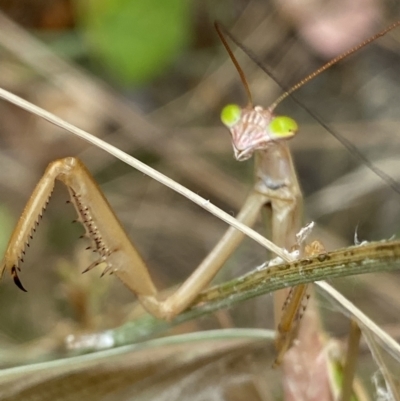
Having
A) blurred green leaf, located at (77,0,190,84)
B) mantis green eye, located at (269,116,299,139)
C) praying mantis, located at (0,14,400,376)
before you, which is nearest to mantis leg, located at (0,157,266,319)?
praying mantis, located at (0,14,400,376)

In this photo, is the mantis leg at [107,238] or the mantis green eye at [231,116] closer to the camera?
the mantis leg at [107,238]

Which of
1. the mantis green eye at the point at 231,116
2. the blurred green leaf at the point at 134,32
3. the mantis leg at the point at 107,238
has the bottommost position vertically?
the mantis leg at the point at 107,238

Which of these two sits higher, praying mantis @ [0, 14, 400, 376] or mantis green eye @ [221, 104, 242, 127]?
mantis green eye @ [221, 104, 242, 127]

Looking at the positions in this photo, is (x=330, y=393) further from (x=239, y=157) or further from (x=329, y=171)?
(x=329, y=171)

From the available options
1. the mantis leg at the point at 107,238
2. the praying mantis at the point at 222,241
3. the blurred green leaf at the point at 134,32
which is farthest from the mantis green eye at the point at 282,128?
the blurred green leaf at the point at 134,32

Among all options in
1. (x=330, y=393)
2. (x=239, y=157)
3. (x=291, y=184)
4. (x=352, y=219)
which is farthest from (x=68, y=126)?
(x=352, y=219)

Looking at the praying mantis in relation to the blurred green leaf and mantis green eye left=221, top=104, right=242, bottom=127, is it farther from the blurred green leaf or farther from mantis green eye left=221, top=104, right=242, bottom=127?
the blurred green leaf

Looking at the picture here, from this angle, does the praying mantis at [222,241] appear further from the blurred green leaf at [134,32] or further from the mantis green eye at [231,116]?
the blurred green leaf at [134,32]
